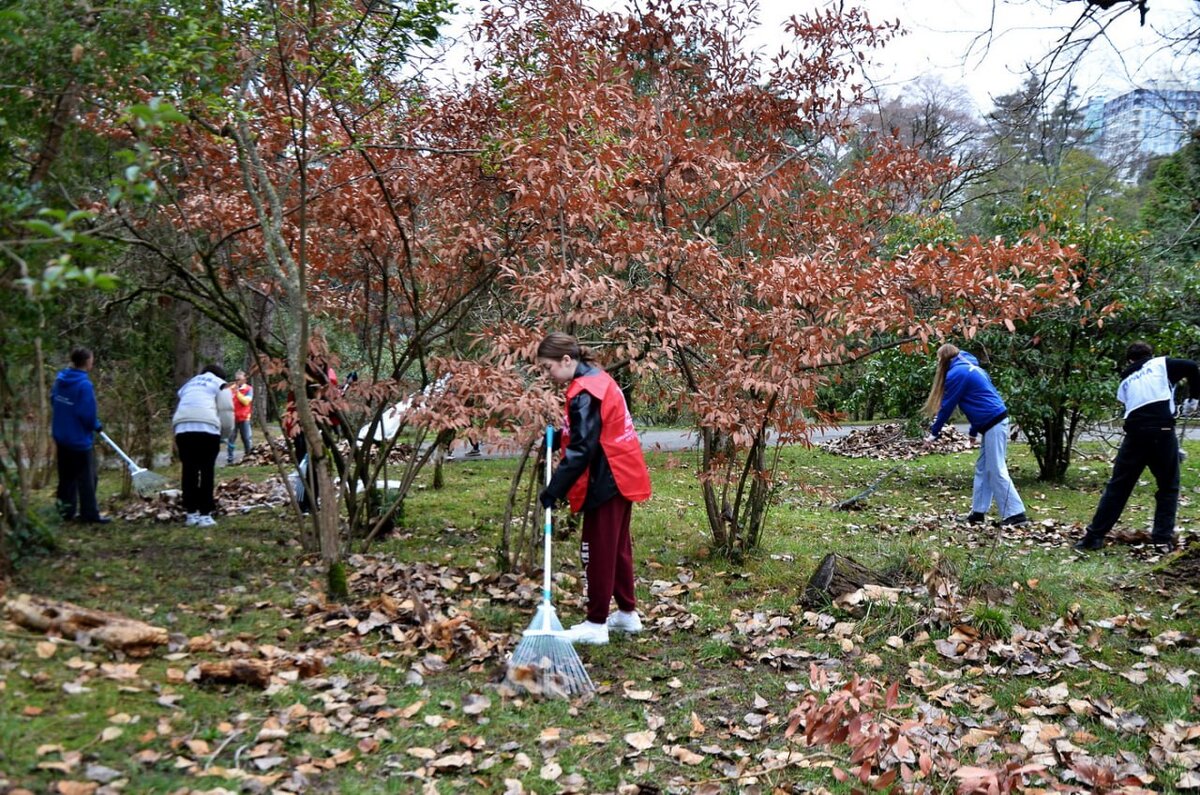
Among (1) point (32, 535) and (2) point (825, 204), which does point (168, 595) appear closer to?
(1) point (32, 535)

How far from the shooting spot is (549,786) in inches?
141

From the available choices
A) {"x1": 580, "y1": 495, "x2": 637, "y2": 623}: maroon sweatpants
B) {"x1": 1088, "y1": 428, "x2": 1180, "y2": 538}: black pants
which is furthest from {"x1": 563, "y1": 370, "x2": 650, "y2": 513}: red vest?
{"x1": 1088, "y1": 428, "x2": 1180, "y2": 538}: black pants

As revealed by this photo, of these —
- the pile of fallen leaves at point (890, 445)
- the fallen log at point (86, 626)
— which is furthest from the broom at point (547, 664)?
the pile of fallen leaves at point (890, 445)

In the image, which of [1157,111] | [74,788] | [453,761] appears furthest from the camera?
[1157,111]

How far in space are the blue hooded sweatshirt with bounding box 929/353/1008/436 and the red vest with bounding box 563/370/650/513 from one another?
4.72 metres

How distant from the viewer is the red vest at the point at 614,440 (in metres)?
5.08

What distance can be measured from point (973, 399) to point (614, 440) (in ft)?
17.3

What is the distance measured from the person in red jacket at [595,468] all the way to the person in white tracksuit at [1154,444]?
481 cm

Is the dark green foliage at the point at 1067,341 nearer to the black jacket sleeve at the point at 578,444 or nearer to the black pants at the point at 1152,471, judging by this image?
the black pants at the point at 1152,471

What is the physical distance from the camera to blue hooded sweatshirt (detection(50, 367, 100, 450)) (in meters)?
8.27

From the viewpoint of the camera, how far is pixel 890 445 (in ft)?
61.0

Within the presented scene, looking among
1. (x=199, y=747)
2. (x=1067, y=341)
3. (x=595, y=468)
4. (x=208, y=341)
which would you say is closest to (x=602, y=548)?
(x=595, y=468)

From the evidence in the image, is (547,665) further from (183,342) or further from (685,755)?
(183,342)

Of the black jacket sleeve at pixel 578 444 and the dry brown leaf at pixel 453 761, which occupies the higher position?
the black jacket sleeve at pixel 578 444
